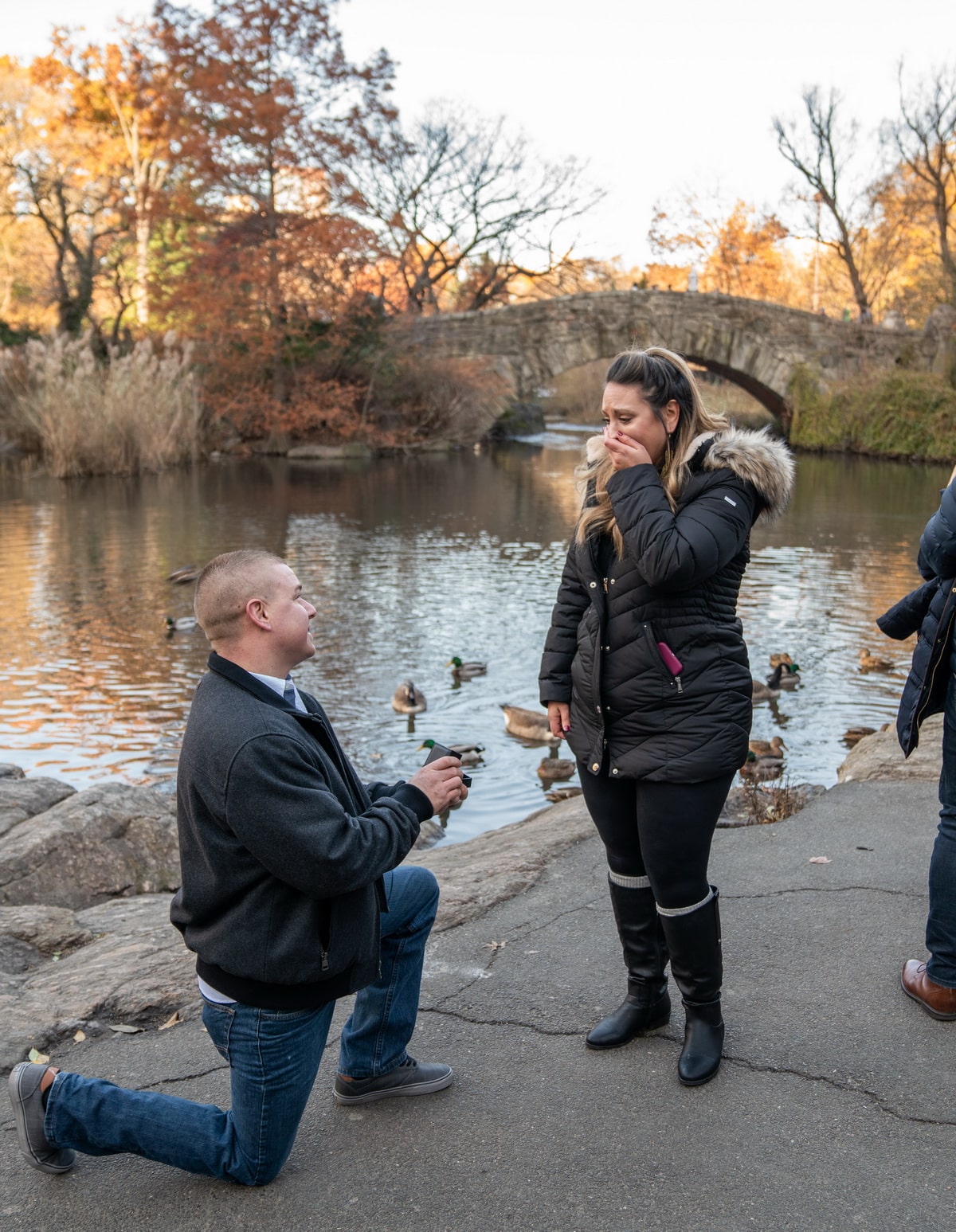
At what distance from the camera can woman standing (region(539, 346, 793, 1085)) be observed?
287cm

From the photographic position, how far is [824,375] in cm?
3316

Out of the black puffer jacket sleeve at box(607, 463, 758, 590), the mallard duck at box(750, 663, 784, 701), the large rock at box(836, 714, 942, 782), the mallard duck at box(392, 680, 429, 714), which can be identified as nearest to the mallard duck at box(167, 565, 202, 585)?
the mallard duck at box(392, 680, 429, 714)

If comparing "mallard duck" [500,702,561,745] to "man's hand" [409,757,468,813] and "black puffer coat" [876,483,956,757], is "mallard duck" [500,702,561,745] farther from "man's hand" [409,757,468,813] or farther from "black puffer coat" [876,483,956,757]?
"man's hand" [409,757,468,813]

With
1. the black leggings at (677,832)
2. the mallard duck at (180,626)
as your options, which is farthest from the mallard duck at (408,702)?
the black leggings at (677,832)

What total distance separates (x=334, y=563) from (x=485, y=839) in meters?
8.82

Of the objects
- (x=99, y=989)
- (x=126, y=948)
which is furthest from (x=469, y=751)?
(x=99, y=989)

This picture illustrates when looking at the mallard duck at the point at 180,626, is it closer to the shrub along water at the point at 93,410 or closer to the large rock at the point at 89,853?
the large rock at the point at 89,853

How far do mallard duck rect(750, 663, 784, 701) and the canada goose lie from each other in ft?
5.53

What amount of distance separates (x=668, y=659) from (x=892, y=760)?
3.40 metres

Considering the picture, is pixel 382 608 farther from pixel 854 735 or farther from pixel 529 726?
pixel 854 735

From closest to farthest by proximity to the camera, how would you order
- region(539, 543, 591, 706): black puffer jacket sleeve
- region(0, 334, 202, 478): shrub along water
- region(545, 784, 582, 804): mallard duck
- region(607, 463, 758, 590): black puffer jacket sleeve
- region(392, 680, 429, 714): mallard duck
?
region(607, 463, 758, 590): black puffer jacket sleeve < region(539, 543, 591, 706): black puffer jacket sleeve < region(545, 784, 582, 804): mallard duck < region(392, 680, 429, 714): mallard duck < region(0, 334, 202, 478): shrub along water

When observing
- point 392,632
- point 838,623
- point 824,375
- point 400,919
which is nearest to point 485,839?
point 400,919

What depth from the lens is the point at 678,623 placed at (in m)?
2.91

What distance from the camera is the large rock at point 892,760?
18.4 ft
